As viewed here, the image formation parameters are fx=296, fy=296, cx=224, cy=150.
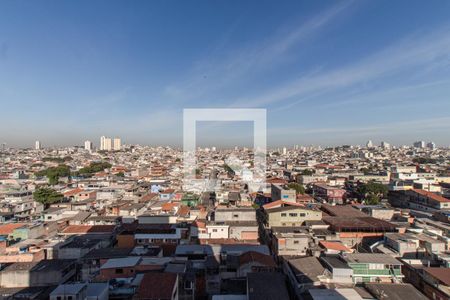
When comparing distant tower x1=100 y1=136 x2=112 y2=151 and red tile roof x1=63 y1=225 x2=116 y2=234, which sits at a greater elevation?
distant tower x1=100 y1=136 x2=112 y2=151

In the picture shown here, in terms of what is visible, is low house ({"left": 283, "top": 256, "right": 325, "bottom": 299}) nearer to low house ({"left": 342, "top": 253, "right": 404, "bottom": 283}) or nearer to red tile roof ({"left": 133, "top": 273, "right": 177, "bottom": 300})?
low house ({"left": 342, "top": 253, "right": 404, "bottom": 283})

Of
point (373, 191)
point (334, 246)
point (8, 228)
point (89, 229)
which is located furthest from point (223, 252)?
point (373, 191)

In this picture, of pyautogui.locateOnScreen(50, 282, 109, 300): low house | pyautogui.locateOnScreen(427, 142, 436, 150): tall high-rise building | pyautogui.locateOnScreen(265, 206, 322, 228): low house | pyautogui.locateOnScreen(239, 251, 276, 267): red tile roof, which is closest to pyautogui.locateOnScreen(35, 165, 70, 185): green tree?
pyautogui.locateOnScreen(265, 206, 322, 228): low house

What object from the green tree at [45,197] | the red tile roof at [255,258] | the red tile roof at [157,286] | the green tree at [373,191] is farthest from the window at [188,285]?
the green tree at [373,191]

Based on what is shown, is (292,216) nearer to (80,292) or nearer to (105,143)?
(80,292)

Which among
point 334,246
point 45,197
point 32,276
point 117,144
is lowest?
point 32,276

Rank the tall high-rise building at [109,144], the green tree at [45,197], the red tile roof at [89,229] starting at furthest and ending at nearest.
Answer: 1. the tall high-rise building at [109,144]
2. the green tree at [45,197]
3. the red tile roof at [89,229]

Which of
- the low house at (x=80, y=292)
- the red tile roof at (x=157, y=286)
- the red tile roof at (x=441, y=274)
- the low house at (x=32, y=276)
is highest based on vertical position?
the red tile roof at (x=157, y=286)

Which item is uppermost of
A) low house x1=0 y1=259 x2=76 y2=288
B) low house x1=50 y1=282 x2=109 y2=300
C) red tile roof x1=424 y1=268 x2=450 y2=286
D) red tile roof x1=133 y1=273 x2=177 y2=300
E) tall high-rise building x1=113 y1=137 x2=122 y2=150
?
tall high-rise building x1=113 y1=137 x2=122 y2=150

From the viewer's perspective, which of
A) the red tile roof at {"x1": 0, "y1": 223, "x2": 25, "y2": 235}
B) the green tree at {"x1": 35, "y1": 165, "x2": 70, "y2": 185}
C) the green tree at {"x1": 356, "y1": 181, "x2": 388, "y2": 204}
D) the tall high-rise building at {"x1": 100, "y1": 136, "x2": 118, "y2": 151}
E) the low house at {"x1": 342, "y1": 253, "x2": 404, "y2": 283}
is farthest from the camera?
the tall high-rise building at {"x1": 100, "y1": 136, "x2": 118, "y2": 151}

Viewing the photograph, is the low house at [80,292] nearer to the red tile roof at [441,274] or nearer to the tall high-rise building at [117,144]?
the red tile roof at [441,274]

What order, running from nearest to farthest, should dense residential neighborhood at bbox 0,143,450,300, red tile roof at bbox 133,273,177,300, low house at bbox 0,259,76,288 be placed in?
1. red tile roof at bbox 133,273,177,300
2. dense residential neighborhood at bbox 0,143,450,300
3. low house at bbox 0,259,76,288

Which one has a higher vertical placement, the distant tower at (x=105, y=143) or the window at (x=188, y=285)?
the distant tower at (x=105, y=143)
